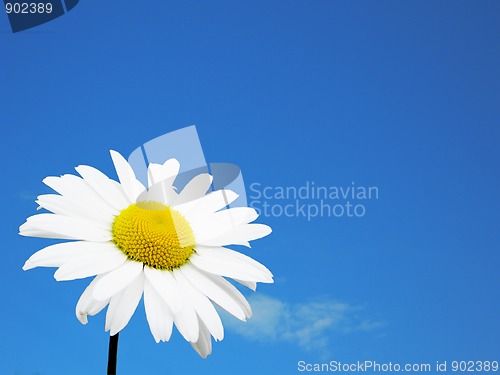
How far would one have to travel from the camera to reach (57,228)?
1719 millimetres

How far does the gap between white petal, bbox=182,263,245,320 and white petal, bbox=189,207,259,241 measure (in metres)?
0.16

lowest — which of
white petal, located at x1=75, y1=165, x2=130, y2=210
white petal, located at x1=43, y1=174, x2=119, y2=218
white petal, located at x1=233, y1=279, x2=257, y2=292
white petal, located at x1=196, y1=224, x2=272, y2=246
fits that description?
white petal, located at x1=233, y1=279, x2=257, y2=292

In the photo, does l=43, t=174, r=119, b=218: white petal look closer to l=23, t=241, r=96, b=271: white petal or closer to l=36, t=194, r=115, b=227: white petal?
l=36, t=194, r=115, b=227: white petal

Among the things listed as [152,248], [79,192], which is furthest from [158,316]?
[79,192]

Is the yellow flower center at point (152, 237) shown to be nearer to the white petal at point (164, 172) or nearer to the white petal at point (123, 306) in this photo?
the white petal at point (123, 306)

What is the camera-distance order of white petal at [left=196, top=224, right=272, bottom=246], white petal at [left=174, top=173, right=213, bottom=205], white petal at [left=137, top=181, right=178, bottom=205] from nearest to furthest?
white petal at [left=196, top=224, right=272, bottom=246]
white petal at [left=137, top=181, right=178, bottom=205]
white petal at [left=174, top=173, right=213, bottom=205]

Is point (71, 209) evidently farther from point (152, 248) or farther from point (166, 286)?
point (166, 286)

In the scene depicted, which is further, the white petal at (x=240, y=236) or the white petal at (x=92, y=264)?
the white petal at (x=240, y=236)

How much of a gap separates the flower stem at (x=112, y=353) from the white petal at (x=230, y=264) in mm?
427

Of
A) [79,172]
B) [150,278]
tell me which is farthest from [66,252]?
[79,172]

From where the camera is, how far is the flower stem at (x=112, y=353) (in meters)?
1.42

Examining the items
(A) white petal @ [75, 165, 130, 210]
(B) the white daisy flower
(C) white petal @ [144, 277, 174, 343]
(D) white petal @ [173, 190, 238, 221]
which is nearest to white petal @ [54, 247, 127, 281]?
(B) the white daisy flower

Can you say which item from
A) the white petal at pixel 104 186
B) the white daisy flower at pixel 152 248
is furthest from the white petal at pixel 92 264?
the white petal at pixel 104 186

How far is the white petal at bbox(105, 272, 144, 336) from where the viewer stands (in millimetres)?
1532
